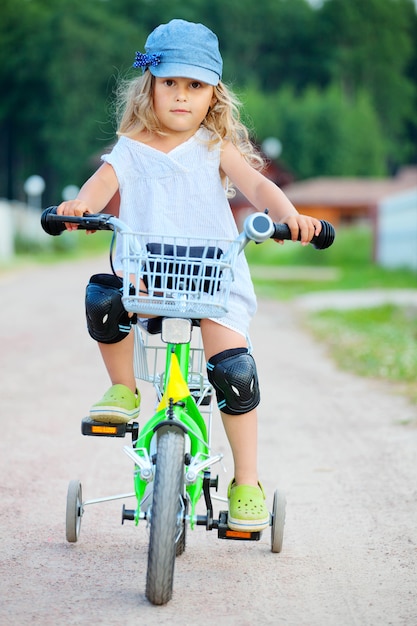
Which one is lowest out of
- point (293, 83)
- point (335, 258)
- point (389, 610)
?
point (389, 610)

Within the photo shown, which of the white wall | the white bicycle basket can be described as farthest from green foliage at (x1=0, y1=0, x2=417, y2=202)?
the white bicycle basket

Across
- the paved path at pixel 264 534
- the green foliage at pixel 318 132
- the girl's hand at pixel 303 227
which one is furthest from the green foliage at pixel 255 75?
the girl's hand at pixel 303 227

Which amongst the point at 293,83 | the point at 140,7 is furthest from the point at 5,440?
the point at 293,83

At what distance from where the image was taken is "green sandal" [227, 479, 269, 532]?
11.1ft

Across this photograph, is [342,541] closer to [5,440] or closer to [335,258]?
[5,440]

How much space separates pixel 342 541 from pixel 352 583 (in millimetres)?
496

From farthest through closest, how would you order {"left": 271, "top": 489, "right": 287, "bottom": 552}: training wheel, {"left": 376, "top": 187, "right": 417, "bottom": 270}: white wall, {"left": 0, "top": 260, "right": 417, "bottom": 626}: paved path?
{"left": 376, "top": 187, "right": 417, "bottom": 270}: white wall < {"left": 271, "top": 489, "right": 287, "bottom": 552}: training wheel < {"left": 0, "top": 260, "right": 417, "bottom": 626}: paved path

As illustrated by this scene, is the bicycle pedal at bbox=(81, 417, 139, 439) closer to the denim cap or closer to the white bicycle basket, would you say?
the white bicycle basket

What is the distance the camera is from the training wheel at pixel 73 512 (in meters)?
3.61

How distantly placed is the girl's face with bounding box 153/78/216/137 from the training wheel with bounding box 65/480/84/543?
1.27 meters

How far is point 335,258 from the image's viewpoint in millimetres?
28469

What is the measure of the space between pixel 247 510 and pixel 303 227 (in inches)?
37.1

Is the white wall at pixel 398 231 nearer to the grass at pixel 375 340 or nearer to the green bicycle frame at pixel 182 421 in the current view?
the grass at pixel 375 340

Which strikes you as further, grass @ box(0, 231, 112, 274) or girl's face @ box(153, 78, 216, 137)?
grass @ box(0, 231, 112, 274)
